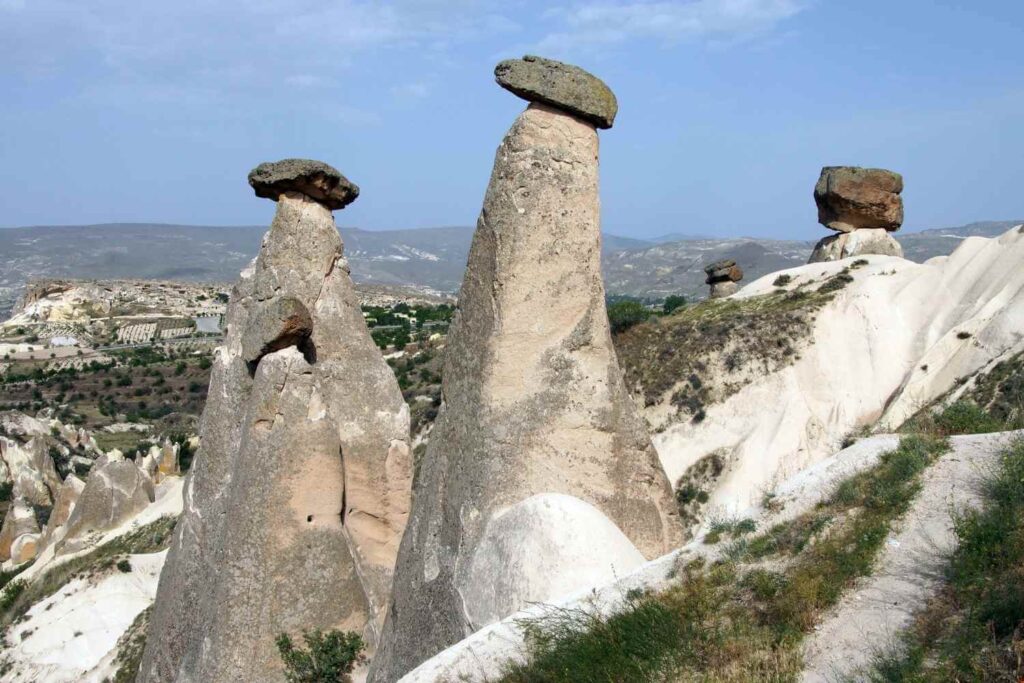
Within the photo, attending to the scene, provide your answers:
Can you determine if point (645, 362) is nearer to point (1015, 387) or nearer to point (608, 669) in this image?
point (1015, 387)

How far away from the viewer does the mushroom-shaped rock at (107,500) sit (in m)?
16.3

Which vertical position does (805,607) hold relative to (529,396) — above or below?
below

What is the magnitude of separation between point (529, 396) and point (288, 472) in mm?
2019

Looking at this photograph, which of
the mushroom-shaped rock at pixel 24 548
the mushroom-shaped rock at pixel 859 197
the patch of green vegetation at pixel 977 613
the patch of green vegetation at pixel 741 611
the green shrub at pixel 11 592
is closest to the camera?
the patch of green vegetation at pixel 977 613

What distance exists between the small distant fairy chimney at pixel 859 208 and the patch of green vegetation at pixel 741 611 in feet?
60.3

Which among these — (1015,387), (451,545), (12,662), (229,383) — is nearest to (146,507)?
(12,662)

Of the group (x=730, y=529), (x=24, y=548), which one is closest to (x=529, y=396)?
(x=730, y=529)

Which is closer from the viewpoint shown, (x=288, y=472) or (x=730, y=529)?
(x=730, y=529)

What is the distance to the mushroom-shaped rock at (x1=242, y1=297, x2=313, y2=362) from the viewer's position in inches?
293

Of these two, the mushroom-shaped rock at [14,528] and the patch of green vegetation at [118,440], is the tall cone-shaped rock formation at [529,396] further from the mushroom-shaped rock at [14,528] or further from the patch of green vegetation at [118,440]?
the patch of green vegetation at [118,440]

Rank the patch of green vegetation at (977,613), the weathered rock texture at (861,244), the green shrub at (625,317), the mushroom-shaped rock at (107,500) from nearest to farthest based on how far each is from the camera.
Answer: the patch of green vegetation at (977,613), the mushroom-shaped rock at (107,500), the weathered rock texture at (861,244), the green shrub at (625,317)

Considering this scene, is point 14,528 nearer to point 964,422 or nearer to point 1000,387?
point 1000,387

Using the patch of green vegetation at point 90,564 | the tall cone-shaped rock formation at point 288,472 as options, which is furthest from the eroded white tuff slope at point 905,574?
the patch of green vegetation at point 90,564

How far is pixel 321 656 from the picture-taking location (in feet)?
23.7
